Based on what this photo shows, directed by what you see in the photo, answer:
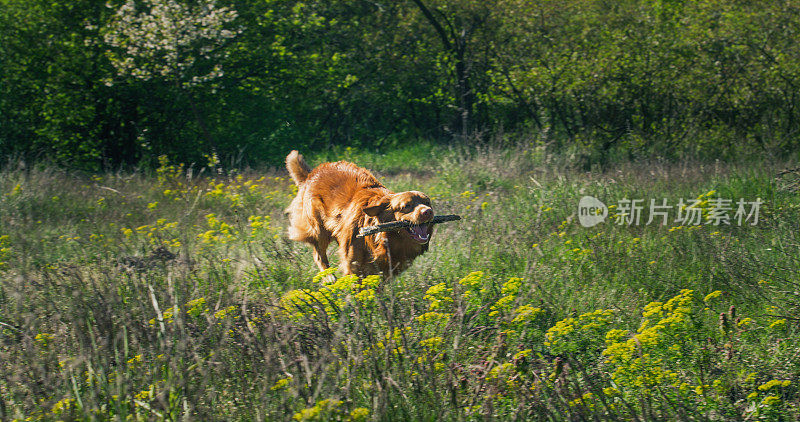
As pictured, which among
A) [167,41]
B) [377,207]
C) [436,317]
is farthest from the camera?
[167,41]

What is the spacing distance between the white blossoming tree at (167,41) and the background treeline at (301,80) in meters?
0.04

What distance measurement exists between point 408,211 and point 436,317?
83 centimetres

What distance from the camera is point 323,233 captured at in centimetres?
528

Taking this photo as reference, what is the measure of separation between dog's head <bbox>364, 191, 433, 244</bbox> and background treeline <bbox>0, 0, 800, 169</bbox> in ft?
18.4

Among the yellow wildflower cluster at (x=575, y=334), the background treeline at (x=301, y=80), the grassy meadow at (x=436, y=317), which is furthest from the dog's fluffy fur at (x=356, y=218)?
the background treeline at (x=301, y=80)

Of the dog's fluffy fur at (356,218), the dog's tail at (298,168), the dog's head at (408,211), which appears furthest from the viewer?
the dog's tail at (298,168)

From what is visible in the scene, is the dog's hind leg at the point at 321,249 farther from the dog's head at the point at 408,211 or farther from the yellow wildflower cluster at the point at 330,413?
the yellow wildflower cluster at the point at 330,413

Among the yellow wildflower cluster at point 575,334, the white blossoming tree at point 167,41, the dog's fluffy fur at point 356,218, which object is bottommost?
the yellow wildflower cluster at point 575,334

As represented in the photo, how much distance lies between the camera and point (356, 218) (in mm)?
4699

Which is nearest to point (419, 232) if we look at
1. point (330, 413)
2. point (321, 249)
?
point (321, 249)

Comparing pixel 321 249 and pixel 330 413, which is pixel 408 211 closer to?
Answer: pixel 321 249

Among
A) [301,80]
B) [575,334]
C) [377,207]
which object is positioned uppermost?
[301,80]

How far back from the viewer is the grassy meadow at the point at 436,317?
281 cm

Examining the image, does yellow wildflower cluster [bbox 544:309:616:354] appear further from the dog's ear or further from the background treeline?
the background treeline
